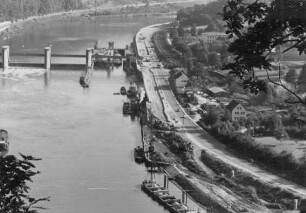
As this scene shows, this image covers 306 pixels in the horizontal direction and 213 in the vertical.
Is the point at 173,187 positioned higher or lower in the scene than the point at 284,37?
lower

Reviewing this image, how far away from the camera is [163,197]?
4770mm

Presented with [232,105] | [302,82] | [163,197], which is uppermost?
[302,82]

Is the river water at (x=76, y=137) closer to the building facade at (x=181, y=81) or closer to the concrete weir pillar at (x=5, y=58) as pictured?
the concrete weir pillar at (x=5, y=58)

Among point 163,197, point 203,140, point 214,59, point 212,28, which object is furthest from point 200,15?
point 163,197

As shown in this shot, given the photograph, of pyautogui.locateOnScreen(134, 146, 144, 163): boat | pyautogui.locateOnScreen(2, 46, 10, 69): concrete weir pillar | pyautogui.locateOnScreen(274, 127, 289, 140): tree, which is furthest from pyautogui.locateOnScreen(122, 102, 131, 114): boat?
pyautogui.locateOnScreen(2, 46, 10, 69): concrete weir pillar

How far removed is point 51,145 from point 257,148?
5.26 ft

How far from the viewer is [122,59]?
441 inches

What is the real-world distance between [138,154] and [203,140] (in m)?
0.75

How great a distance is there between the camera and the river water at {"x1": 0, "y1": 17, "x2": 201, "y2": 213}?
15.4ft

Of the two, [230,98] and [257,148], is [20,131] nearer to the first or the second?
[257,148]

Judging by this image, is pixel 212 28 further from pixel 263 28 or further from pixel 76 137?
pixel 263 28

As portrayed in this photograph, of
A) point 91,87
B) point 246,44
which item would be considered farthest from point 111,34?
point 246,44

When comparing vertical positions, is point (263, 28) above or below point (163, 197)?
above

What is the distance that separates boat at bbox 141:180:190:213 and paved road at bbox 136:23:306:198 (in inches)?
26.3
